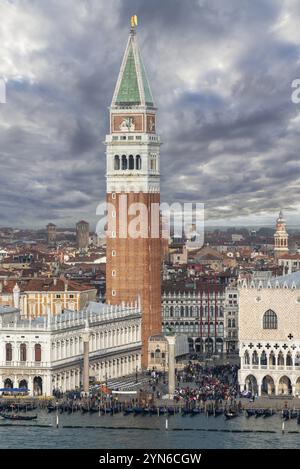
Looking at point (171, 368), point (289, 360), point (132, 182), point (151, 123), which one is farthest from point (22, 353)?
point (151, 123)

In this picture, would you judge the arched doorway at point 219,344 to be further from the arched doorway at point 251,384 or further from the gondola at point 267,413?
the gondola at point 267,413

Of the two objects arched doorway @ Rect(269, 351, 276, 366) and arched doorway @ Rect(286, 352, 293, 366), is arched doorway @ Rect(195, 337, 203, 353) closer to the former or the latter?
arched doorway @ Rect(269, 351, 276, 366)

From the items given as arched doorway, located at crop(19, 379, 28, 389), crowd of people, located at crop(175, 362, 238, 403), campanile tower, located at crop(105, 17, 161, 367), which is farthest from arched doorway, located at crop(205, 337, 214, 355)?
arched doorway, located at crop(19, 379, 28, 389)

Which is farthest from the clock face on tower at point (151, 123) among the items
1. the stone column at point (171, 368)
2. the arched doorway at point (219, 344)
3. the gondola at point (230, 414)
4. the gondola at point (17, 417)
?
the gondola at point (17, 417)

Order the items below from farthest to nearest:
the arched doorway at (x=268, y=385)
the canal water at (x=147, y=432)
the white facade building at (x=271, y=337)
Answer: the arched doorway at (x=268, y=385)
the white facade building at (x=271, y=337)
the canal water at (x=147, y=432)
